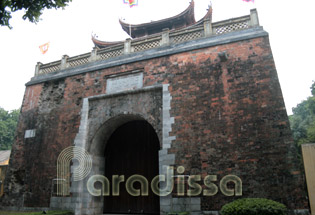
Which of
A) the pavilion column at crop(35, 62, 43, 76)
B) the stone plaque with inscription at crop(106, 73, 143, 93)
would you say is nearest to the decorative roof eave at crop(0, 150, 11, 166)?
the pavilion column at crop(35, 62, 43, 76)

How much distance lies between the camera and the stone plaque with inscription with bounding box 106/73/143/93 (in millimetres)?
9531

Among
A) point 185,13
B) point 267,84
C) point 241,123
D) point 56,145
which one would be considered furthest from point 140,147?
point 185,13

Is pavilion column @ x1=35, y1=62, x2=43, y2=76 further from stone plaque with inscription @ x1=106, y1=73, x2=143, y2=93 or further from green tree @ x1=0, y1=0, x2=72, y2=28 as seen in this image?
green tree @ x1=0, y1=0, x2=72, y2=28

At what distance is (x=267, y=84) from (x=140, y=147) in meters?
5.22

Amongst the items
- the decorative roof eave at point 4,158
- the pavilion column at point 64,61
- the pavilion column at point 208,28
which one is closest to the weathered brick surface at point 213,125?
the pavilion column at point 208,28

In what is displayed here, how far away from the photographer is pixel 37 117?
10961mm

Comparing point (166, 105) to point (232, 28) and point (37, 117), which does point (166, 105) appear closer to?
point (232, 28)

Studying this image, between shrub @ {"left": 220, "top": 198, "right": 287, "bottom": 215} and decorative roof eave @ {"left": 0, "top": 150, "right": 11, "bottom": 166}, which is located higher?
decorative roof eave @ {"left": 0, "top": 150, "right": 11, "bottom": 166}

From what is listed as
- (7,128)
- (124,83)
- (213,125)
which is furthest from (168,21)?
(7,128)

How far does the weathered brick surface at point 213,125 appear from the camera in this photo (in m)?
7.05

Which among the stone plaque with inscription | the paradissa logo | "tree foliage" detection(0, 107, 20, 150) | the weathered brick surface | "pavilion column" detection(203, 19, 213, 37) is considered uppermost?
"tree foliage" detection(0, 107, 20, 150)

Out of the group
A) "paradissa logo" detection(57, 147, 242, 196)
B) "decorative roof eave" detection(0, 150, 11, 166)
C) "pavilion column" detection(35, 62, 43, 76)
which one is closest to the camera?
"paradissa logo" detection(57, 147, 242, 196)

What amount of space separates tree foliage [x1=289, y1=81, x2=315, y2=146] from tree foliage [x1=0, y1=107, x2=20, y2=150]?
29.0 m

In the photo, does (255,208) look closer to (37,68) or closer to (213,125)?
(213,125)
